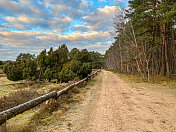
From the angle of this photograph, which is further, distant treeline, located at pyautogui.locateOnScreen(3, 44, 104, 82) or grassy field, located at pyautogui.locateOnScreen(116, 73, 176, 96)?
distant treeline, located at pyautogui.locateOnScreen(3, 44, 104, 82)

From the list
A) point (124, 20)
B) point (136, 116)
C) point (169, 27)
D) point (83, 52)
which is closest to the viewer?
point (136, 116)

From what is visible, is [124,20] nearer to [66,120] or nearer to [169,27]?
[169,27]

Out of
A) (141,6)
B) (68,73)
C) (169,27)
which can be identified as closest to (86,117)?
(68,73)

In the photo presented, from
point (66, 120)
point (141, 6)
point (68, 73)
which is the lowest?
point (66, 120)

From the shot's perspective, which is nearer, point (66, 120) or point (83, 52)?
point (66, 120)

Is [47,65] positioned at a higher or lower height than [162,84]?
higher

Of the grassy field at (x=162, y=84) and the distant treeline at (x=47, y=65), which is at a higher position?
the distant treeline at (x=47, y=65)

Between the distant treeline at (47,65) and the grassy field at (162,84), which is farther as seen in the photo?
the distant treeline at (47,65)

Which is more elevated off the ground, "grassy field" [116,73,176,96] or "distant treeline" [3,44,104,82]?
"distant treeline" [3,44,104,82]

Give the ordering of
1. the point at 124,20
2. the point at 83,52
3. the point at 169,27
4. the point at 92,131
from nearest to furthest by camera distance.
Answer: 1. the point at 92,131
2. the point at 83,52
3. the point at 124,20
4. the point at 169,27

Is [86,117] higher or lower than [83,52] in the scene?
lower

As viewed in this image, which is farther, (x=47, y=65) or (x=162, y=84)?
(x=47, y=65)

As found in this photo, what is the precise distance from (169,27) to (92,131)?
74.1 feet

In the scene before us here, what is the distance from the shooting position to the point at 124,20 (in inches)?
719
